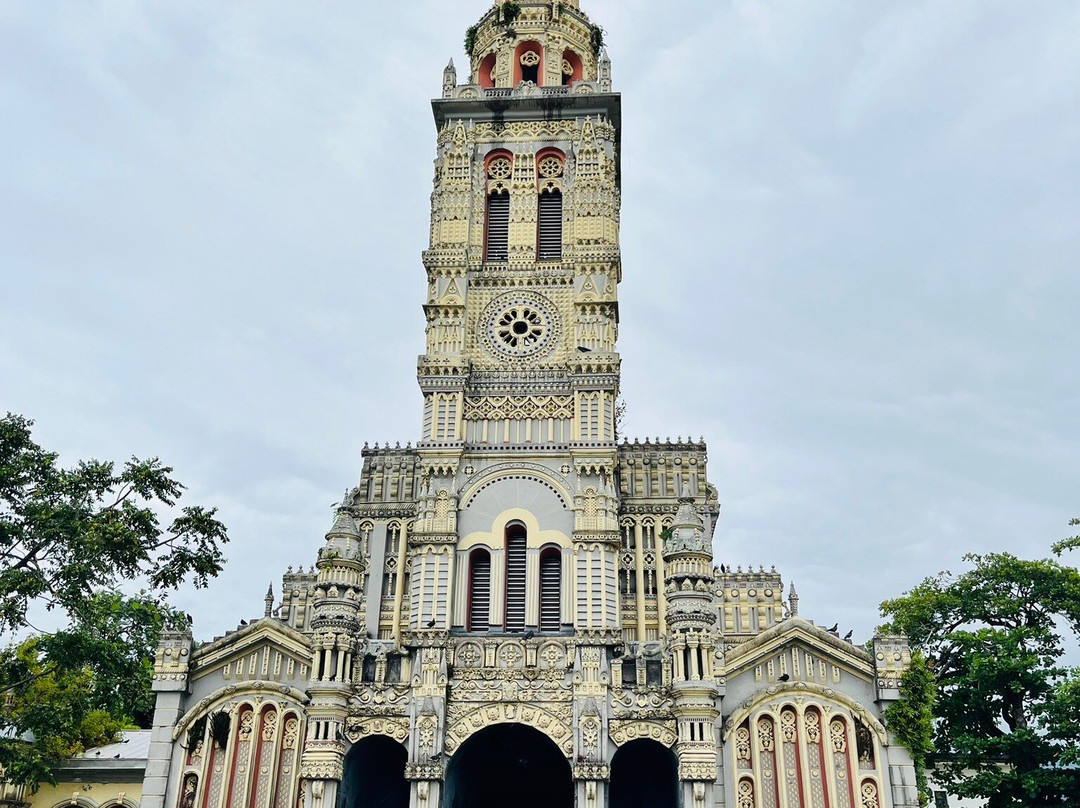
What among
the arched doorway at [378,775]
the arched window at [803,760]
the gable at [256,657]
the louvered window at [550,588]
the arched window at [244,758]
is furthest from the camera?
the louvered window at [550,588]

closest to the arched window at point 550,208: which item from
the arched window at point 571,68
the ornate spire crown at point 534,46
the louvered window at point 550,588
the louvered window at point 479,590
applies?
the ornate spire crown at point 534,46

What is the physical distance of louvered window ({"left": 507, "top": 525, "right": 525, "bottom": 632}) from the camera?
117ft

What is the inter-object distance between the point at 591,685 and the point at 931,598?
47.2 feet

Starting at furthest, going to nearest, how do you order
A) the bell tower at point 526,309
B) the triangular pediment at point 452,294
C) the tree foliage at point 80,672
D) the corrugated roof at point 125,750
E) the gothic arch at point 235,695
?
1. the triangular pediment at point 452,294
2. the corrugated roof at point 125,750
3. the bell tower at point 526,309
4. the gothic arch at point 235,695
5. the tree foliage at point 80,672

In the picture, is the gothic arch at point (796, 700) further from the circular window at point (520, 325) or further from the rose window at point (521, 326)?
the circular window at point (520, 325)

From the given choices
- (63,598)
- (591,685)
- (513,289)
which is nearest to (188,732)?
(63,598)

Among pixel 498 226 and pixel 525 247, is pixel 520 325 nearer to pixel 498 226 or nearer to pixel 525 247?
pixel 525 247

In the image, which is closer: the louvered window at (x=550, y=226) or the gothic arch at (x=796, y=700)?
the gothic arch at (x=796, y=700)

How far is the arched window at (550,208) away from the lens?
42594mm

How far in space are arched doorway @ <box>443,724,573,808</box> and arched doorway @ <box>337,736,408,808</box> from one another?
2.17 metres

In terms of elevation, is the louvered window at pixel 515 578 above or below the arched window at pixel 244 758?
above

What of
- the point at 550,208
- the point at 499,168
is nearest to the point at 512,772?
the point at 550,208

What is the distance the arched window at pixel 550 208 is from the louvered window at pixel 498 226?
134 centimetres

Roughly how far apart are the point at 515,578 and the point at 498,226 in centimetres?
1517
